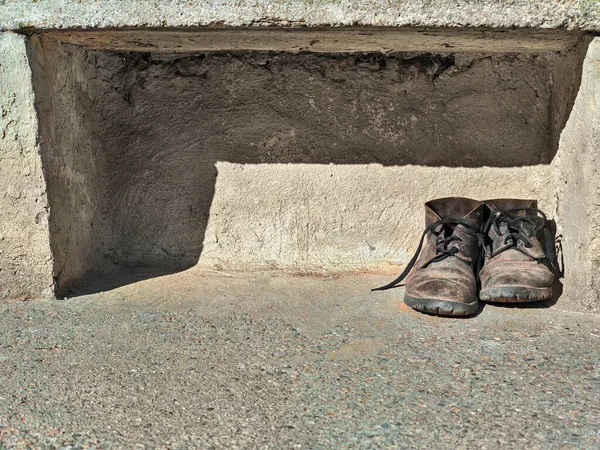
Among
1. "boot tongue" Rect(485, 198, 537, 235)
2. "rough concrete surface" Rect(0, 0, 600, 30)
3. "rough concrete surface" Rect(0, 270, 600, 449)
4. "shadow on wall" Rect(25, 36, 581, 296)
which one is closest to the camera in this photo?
"rough concrete surface" Rect(0, 270, 600, 449)

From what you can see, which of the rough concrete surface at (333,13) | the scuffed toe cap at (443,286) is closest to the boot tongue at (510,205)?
the scuffed toe cap at (443,286)

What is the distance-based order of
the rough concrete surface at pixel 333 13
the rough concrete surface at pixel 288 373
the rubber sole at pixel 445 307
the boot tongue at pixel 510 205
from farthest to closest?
1. the boot tongue at pixel 510 205
2. the rubber sole at pixel 445 307
3. the rough concrete surface at pixel 333 13
4. the rough concrete surface at pixel 288 373

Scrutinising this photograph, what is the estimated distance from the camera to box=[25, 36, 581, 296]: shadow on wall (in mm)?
2178

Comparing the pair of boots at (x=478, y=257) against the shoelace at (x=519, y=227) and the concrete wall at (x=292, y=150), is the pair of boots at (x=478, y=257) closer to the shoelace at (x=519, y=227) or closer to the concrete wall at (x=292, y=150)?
the shoelace at (x=519, y=227)

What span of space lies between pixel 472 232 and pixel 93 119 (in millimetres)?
1192

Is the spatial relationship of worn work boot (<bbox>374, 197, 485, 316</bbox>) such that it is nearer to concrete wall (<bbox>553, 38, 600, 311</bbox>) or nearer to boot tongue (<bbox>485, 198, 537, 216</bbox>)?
boot tongue (<bbox>485, 198, 537, 216</bbox>)

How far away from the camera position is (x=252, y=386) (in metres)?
1.45

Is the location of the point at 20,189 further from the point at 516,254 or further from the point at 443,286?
the point at 516,254

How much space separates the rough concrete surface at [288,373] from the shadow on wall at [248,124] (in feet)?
1.05

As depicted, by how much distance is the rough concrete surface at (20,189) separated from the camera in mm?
1808

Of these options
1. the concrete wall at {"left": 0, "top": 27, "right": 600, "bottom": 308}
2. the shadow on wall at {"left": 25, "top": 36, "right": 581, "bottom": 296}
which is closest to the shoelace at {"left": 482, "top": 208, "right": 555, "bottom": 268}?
the concrete wall at {"left": 0, "top": 27, "right": 600, "bottom": 308}

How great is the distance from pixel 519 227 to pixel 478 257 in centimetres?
14

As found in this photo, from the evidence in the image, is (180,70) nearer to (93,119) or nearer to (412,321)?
(93,119)

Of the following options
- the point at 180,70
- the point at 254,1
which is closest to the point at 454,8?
the point at 254,1
